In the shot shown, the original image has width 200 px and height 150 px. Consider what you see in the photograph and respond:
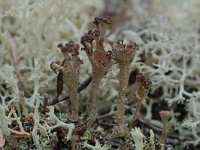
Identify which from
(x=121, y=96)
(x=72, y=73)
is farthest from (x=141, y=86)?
(x=72, y=73)

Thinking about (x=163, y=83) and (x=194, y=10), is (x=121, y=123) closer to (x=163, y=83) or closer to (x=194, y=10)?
(x=163, y=83)

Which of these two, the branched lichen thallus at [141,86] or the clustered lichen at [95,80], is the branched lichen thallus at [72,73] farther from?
the branched lichen thallus at [141,86]

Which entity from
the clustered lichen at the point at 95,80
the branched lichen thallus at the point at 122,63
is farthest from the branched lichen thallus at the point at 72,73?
the branched lichen thallus at the point at 122,63

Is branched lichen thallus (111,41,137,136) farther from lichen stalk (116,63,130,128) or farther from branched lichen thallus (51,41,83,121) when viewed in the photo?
branched lichen thallus (51,41,83,121)

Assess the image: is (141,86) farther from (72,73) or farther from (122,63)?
(72,73)

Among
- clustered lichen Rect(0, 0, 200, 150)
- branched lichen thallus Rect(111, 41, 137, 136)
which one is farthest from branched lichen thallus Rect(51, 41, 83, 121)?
branched lichen thallus Rect(111, 41, 137, 136)

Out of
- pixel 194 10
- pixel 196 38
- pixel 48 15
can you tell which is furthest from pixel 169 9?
pixel 48 15

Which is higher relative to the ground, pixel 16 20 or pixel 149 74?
pixel 16 20

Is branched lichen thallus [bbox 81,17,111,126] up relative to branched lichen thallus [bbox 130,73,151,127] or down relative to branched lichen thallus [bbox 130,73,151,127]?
up
